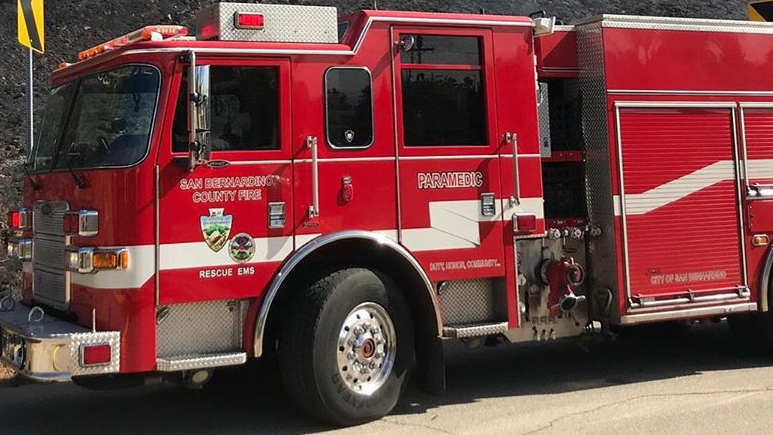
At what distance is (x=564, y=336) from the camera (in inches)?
254

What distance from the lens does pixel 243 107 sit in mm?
5211

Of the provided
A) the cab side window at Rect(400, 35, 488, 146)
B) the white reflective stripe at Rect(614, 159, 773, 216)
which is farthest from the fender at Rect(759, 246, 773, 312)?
the cab side window at Rect(400, 35, 488, 146)

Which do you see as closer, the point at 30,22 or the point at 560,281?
the point at 560,281

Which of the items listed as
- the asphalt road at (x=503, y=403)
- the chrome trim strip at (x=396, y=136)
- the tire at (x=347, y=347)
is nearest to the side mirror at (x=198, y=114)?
the tire at (x=347, y=347)

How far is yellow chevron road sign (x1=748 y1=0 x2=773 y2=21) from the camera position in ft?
30.5

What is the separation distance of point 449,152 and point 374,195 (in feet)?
2.40

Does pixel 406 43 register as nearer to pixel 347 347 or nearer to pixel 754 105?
pixel 347 347

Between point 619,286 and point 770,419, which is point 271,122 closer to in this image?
point 619,286

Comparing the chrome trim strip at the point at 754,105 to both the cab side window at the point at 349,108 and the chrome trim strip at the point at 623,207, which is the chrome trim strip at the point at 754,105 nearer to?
the chrome trim strip at the point at 623,207

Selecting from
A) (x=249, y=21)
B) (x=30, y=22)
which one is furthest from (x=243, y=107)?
(x=30, y=22)

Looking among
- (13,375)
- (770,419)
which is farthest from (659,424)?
(13,375)

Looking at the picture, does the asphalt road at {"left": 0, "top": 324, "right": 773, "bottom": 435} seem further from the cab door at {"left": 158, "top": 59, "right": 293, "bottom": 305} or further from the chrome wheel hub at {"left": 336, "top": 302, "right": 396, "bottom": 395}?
the cab door at {"left": 158, "top": 59, "right": 293, "bottom": 305}

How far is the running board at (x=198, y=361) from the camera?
4867mm

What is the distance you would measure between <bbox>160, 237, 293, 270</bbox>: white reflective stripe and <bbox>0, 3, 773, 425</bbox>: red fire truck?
0.01m
